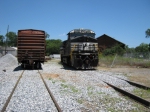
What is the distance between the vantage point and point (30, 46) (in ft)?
56.2

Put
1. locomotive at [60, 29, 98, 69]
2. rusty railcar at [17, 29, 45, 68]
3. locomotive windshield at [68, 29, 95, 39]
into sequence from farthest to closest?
locomotive windshield at [68, 29, 95, 39] → rusty railcar at [17, 29, 45, 68] → locomotive at [60, 29, 98, 69]

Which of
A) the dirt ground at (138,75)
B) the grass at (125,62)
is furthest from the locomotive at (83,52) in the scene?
the grass at (125,62)

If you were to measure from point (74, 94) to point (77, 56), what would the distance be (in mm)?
9493

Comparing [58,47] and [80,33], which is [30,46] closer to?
[80,33]

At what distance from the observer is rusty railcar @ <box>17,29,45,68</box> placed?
55.6 ft

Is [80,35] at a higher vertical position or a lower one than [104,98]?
higher

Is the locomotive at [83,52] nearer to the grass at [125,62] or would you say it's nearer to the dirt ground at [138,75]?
the dirt ground at [138,75]

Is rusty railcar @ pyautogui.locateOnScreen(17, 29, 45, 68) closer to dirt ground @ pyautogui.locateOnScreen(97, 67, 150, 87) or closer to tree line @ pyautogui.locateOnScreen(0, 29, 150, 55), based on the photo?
dirt ground @ pyautogui.locateOnScreen(97, 67, 150, 87)

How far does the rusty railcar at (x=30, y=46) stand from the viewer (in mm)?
16938

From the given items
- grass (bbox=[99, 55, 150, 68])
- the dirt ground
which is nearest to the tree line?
grass (bbox=[99, 55, 150, 68])

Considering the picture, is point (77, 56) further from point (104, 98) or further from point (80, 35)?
point (104, 98)

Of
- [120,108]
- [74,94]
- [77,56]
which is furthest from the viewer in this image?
[77,56]

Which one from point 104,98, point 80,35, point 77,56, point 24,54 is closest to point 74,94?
point 104,98

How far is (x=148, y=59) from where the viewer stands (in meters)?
21.4
